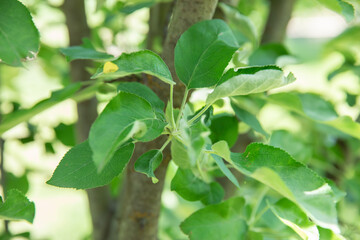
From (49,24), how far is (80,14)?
0.97ft

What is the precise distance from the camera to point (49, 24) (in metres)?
0.92

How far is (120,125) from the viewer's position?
281 millimetres

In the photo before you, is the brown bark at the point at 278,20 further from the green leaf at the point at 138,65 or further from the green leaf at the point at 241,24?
the green leaf at the point at 138,65

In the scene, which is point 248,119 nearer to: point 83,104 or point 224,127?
point 224,127

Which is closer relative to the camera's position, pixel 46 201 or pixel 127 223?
pixel 127 223

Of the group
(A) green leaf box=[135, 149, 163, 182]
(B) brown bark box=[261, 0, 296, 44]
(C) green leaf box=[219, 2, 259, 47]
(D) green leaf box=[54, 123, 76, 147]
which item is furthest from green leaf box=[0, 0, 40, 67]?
(B) brown bark box=[261, 0, 296, 44]

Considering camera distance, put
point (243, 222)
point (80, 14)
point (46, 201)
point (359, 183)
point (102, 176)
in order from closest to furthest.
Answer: point (102, 176), point (243, 222), point (80, 14), point (359, 183), point (46, 201)

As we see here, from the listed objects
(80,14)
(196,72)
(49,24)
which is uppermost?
(196,72)

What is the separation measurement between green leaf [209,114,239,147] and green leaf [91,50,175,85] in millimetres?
134

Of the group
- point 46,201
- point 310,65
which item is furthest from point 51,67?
point 310,65

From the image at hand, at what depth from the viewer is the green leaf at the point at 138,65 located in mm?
299

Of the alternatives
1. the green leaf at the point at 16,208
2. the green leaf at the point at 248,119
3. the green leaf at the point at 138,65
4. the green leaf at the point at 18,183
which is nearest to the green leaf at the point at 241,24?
the green leaf at the point at 248,119

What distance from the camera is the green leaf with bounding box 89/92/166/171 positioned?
10.2 inches

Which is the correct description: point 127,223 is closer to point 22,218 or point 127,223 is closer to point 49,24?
point 22,218
